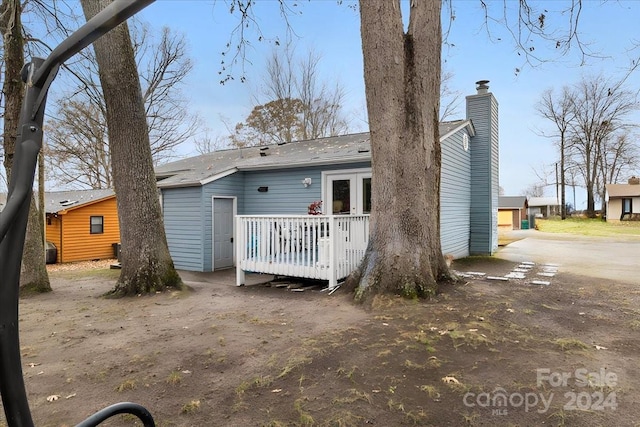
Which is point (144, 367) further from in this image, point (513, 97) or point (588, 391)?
point (513, 97)

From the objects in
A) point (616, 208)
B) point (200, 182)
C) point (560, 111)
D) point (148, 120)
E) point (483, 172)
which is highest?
point (560, 111)

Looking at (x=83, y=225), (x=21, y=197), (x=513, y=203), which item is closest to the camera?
(x=21, y=197)

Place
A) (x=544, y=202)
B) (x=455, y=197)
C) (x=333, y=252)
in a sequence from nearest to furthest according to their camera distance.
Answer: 1. (x=333, y=252)
2. (x=455, y=197)
3. (x=544, y=202)

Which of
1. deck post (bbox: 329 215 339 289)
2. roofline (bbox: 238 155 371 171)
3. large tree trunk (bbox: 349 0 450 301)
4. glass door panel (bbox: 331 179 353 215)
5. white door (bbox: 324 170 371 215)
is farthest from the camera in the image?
glass door panel (bbox: 331 179 353 215)

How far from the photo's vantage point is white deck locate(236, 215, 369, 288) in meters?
6.76

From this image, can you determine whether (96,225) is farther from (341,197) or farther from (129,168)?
(341,197)

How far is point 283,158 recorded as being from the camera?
11.2 metres

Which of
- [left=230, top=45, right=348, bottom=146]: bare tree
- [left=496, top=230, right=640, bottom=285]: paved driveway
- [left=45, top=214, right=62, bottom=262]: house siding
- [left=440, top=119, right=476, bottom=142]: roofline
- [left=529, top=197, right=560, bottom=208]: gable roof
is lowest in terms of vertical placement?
[left=496, top=230, right=640, bottom=285]: paved driveway

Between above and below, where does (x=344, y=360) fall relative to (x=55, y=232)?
below

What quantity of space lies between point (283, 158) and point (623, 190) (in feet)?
114

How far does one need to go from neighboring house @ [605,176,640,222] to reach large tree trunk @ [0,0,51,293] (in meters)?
39.6

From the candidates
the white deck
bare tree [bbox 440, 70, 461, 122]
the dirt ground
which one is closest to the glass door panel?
the white deck

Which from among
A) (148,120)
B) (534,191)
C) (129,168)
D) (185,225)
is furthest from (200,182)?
(534,191)

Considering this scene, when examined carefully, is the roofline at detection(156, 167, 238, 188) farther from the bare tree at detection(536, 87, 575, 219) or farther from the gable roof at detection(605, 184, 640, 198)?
the gable roof at detection(605, 184, 640, 198)
